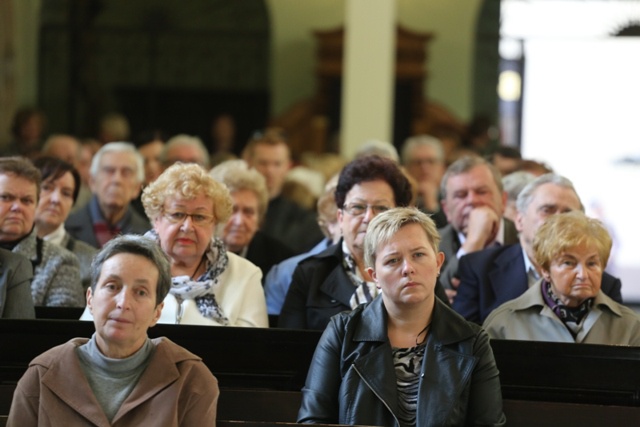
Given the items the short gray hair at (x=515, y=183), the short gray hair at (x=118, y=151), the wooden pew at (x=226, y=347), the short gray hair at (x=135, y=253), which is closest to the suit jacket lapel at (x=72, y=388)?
the short gray hair at (x=135, y=253)

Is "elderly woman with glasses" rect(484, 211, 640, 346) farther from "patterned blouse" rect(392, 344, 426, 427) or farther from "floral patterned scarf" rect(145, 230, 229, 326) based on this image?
"floral patterned scarf" rect(145, 230, 229, 326)

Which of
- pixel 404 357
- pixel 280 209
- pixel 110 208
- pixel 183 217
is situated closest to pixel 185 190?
pixel 183 217

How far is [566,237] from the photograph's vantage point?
183 inches

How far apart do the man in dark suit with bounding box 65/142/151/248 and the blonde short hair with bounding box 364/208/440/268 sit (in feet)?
9.08

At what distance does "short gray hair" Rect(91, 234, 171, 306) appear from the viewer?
374 centimetres

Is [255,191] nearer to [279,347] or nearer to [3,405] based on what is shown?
[279,347]

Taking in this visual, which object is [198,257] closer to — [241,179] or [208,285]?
[208,285]

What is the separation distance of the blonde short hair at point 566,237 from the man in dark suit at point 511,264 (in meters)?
0.53

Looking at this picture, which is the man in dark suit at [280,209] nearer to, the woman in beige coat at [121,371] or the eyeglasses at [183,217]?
the eyeglasses at [183,217]

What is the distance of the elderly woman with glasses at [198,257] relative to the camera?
4.83 meters

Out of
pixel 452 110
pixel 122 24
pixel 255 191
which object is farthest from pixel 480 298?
pixel 122 24

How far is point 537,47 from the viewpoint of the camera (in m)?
14.6

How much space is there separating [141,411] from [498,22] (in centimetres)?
1223

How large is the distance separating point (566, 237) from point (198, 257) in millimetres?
1374
